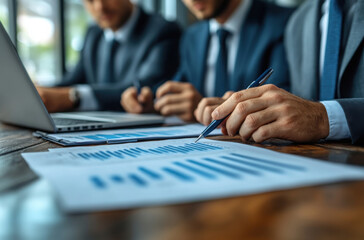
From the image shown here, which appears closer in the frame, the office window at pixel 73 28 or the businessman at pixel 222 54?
the businessman at pixel 222 54

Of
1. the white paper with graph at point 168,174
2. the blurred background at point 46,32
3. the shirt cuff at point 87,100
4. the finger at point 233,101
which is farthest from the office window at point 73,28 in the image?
the white paper with graph at point 168,174

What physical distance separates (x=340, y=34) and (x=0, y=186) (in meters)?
0.90

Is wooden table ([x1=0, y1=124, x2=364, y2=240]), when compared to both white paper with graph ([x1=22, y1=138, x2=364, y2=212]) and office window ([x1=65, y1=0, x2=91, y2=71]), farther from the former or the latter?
office window ([x1=65, y1=0, x2=91, y2=71])

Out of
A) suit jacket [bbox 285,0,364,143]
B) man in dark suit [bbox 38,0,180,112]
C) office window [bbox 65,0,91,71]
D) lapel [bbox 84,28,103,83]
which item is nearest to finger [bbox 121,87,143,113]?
man in dark suit [bbox 38,0,180,112]

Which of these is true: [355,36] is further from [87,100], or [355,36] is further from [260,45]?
[87,100]

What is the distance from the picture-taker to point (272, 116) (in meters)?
0.59

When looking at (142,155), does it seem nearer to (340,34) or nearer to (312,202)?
(312,202)

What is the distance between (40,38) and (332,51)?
7.44 ft

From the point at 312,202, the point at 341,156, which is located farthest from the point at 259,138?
the point at 312,202

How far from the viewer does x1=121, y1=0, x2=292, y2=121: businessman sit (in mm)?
1071

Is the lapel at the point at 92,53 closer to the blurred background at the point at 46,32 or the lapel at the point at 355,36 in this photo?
the blurred background at the point at 46,32

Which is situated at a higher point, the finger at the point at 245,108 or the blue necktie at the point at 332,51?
the blue necktie at the point at 332,51

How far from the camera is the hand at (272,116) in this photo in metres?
0.59

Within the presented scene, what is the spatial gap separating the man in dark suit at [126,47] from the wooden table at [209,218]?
52.1 inches
